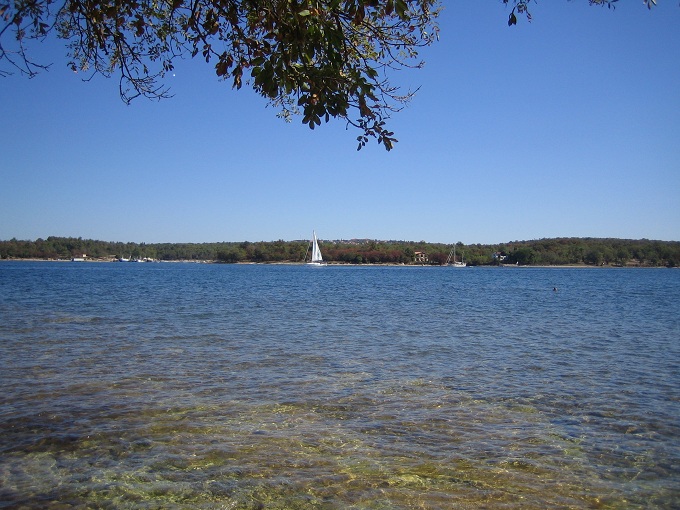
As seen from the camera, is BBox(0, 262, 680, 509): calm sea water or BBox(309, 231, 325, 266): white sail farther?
BBox(309, 231, 325, 266): white sail

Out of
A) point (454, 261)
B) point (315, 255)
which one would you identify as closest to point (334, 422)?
point (315, 255)

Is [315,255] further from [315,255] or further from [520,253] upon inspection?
[520,253]

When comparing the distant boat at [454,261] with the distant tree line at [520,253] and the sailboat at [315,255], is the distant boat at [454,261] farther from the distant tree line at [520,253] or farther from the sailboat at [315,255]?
the sailboat at [315,255]

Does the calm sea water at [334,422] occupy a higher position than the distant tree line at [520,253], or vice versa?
the distant tree line at [520,253]

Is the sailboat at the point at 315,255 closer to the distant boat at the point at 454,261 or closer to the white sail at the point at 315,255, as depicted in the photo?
the white sail at the point at 315,255

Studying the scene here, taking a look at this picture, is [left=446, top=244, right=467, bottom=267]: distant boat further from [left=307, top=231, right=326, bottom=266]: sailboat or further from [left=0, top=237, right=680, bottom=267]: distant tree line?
[left=307, top=231, right=326, bottom=266]: sailboat

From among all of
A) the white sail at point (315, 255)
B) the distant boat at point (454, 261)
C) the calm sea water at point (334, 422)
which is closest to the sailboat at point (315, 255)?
the white sail at point (315, 255)

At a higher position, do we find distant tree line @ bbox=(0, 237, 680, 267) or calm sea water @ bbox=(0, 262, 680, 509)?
distant tree line @ bbox=(0, 237, 680, 267)

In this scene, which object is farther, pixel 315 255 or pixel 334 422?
pixel 315 255

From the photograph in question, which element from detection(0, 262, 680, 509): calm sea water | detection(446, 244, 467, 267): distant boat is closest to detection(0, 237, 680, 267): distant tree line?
detection(446, 244, 467, 267): distant boat

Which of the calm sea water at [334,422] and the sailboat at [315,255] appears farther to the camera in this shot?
the sailboat at [315,255]

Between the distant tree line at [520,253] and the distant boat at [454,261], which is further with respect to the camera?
the distant boat at [454,261]

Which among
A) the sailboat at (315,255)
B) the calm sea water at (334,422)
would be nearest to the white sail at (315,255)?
the sailboat at (315,255)

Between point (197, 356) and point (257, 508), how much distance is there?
9253 mm
